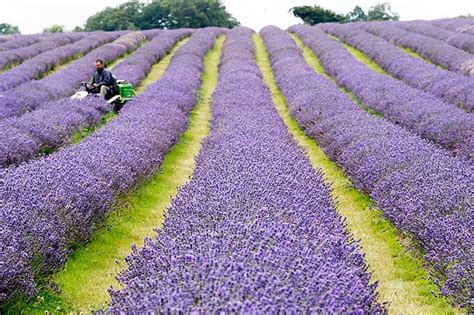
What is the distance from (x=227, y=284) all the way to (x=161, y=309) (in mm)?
319

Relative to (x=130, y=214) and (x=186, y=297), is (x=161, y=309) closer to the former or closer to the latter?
(x=186, y=297)

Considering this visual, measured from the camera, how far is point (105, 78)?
12062 mm

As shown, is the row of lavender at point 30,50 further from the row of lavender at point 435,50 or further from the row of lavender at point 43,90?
the row of lavender at point 435,50

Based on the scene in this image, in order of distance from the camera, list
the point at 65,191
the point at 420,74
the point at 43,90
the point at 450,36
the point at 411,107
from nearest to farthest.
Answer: the point at 65,191
the point at 411,107
the point at 43,90
the point at 420,74
the point at 450,36

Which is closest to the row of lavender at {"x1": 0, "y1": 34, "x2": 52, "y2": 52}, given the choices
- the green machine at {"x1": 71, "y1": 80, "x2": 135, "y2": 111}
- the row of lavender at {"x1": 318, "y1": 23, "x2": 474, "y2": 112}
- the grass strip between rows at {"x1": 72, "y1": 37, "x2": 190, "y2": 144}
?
the grass strip between rows at {"x1": 72, "y1": 37, "x2": 190, "y2": 144}

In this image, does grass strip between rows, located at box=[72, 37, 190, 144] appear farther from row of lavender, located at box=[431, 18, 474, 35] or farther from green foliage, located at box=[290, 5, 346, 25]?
green foliage, located at box=[290, 5, 346, 25]

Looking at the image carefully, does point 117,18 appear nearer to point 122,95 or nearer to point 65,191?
Answer: point 122,95

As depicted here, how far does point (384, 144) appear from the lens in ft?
22.5

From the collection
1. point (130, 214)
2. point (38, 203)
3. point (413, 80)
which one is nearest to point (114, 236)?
point (130, 214)

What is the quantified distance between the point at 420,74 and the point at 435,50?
3.98 metres

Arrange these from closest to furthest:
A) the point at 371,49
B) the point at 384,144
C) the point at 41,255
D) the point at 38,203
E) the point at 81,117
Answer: the point at 41,255 < the point at 38,203 < the point at 384,144 < the point at 81,117 < the point at 371,49

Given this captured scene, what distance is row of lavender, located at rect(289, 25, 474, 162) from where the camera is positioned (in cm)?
808

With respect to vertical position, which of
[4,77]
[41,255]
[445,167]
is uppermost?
[445,167]

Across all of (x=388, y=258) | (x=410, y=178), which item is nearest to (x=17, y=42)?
(x=410, y=178)
